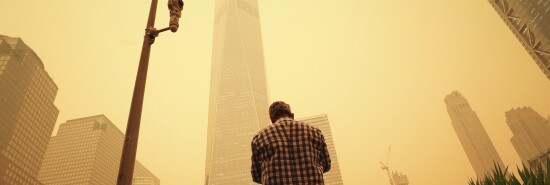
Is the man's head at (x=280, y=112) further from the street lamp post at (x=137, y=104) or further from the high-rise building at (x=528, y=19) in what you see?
the high-rise building at (x=528, y=19)

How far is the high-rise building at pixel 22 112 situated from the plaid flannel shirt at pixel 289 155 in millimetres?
140927

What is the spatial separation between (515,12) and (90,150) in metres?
206

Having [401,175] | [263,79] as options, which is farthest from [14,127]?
[401,175]

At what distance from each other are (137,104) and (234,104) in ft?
554

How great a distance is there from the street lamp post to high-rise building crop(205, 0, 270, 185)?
151119 mm

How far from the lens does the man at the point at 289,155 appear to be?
10.4 feet

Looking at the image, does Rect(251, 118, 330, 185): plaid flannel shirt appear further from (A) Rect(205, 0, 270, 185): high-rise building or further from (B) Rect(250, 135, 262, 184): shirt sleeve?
(A) Rect(205, 0, 270, 185): high-rise building

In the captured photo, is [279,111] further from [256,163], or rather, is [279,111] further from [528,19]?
[528,19]

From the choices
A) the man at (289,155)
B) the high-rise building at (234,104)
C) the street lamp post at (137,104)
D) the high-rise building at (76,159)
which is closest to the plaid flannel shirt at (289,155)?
the man at (289,155)

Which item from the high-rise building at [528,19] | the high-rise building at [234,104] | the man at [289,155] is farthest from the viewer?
the high-rise building at [234,104]

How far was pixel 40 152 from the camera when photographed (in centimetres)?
13700

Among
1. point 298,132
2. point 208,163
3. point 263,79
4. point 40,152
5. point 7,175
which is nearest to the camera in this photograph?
point 298,132

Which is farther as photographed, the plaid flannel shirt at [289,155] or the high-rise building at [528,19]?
the high-rise building at [528,19]

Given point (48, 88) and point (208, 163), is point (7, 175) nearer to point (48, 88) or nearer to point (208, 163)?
point (48, 88)
